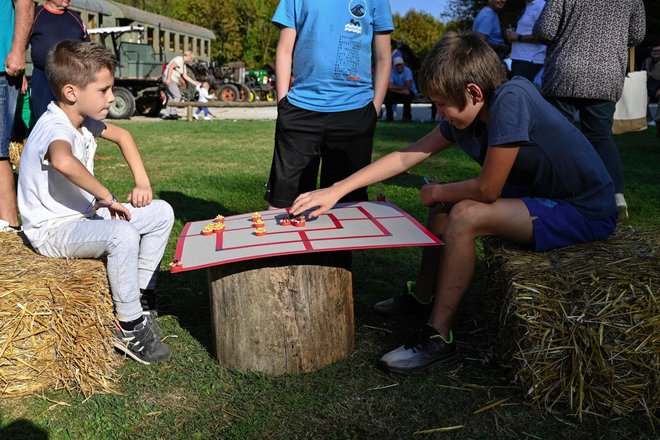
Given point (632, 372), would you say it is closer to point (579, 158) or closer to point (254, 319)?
point (579, 158)

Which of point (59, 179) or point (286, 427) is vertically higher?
point (59, 179)

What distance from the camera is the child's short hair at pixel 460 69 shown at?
2633mm

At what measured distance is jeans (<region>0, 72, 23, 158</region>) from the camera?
4.16 metres

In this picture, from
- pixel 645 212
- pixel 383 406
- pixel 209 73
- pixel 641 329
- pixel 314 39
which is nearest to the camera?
pixel 641 329

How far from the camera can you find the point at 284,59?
3.77 metres

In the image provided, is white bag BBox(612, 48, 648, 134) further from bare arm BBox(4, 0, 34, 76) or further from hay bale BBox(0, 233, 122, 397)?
bare arm BBox(4, 0, 34, 76)

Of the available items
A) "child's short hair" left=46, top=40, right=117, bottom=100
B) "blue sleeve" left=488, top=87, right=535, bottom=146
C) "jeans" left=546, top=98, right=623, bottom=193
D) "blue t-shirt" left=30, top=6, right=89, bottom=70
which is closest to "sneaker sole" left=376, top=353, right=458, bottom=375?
"blue sleeve" left=488, top=87, right=535, bottom=146

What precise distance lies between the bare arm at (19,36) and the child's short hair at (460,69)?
2.93 meters

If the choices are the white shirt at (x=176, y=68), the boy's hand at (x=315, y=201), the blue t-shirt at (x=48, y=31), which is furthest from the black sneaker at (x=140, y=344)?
the white shirt at (x=176, y=68)

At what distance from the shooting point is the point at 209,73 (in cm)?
2581

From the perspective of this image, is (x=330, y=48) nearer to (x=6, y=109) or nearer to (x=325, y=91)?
(x=325, y=91)

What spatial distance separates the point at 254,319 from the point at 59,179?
112cm

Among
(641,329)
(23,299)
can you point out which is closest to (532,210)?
(641,329)

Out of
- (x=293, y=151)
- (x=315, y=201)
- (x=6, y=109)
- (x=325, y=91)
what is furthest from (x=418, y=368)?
(x=6, y=109)
